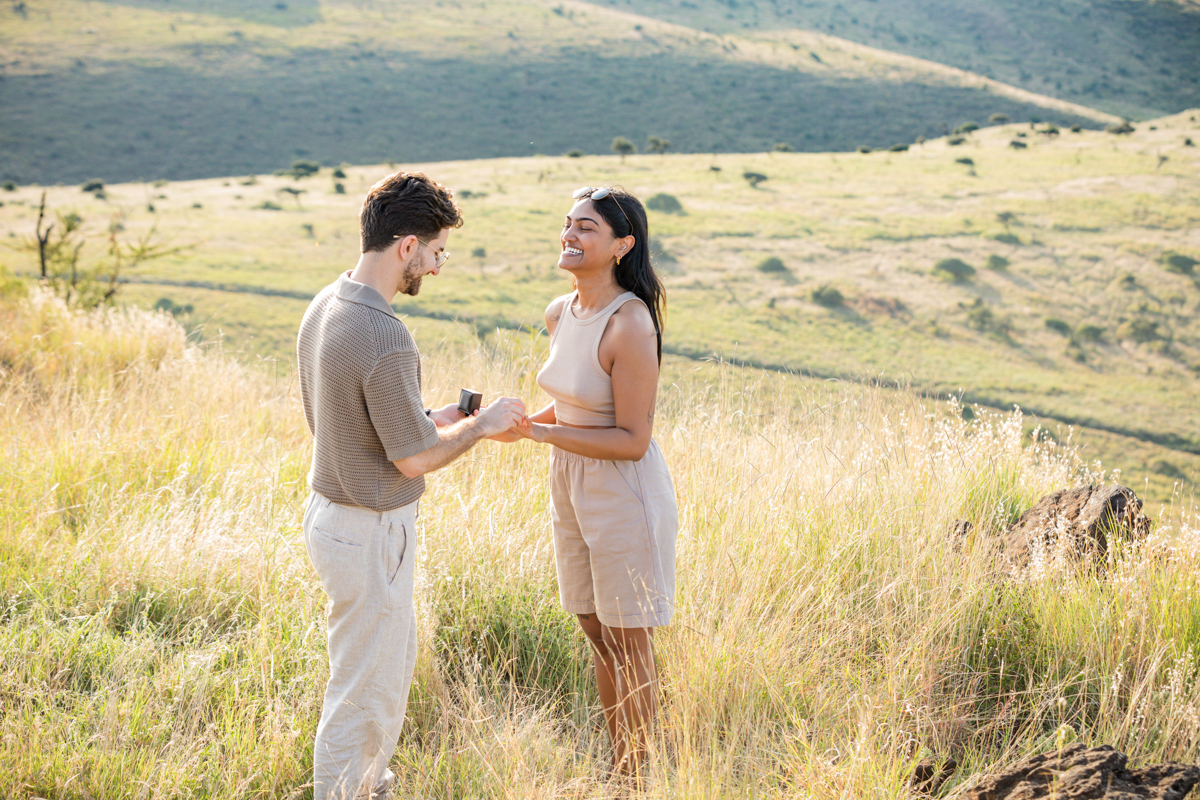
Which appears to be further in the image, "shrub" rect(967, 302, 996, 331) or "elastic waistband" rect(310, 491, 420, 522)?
"shrub" rect(967, 302, 996, 331)

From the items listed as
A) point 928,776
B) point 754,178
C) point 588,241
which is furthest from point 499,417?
point 754,178

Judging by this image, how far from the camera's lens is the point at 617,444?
2.77 metres

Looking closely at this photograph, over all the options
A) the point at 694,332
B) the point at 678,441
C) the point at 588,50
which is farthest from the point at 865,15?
the point at 678,441

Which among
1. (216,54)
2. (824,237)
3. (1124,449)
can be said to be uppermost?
(216,54)

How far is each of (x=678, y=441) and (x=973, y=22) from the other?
20668cm

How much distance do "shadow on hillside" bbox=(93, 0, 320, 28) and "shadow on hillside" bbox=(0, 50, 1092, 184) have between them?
14.7 m

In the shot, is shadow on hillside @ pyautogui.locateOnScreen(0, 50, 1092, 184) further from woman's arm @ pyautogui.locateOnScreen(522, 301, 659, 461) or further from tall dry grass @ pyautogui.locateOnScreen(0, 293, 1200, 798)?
woman's arm @ pyautogui.locateOnScreen(522, 301, 659, 461)

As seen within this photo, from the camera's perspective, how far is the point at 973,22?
176000mm

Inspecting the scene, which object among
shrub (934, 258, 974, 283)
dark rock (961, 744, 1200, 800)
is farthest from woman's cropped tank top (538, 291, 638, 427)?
shrub (934, 258, 974, 283)

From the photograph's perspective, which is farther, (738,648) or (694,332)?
(694,332)

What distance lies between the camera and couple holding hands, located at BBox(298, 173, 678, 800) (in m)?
2.40

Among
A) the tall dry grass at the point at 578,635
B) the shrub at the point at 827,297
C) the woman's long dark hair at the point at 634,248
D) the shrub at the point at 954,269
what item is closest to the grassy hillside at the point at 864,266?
the shrub at the point at 827,297

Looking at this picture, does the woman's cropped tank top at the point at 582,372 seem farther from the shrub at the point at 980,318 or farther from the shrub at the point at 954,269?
the shrub at the point at 954,269

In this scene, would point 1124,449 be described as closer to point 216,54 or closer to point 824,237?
point 824,237
